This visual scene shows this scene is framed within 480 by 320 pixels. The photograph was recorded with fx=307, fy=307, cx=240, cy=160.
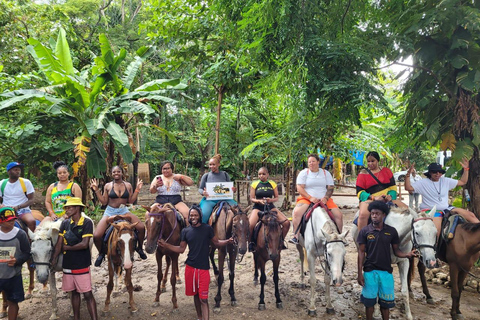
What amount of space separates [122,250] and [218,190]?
200 cm

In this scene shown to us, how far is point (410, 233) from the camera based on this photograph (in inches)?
193

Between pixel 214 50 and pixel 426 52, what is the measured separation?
584 cm

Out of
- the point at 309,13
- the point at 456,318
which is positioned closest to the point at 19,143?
the point at 309,13

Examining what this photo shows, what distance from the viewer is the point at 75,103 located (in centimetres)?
813

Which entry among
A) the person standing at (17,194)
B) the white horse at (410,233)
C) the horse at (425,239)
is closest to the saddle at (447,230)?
the white horse at (410,233)

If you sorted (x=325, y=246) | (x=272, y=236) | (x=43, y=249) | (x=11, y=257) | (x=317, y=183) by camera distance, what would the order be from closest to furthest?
(x=11, y=257) < (x=43, y=249) < (x=325, y=246) < (x=272, y=236) < (x=317, y=183)

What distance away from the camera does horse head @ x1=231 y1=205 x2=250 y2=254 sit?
5.23 m

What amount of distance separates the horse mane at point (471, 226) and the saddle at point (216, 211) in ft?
13.5

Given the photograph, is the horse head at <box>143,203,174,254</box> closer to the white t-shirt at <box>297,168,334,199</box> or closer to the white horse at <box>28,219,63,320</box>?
the white horse at <box>28,219,63,320</box>

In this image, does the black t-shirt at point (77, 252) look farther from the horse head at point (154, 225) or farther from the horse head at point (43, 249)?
the horse head at point (154, 225)

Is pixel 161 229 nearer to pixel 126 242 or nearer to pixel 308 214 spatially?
pixel 126 242

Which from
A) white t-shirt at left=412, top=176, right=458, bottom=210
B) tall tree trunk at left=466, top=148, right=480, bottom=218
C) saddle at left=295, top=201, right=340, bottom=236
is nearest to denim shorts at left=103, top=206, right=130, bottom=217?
saddle at left=295, top=201, right=340, bottom=236

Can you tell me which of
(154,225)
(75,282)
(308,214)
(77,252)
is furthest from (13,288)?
(308,214)

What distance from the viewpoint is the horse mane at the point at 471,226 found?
501 centimetres
